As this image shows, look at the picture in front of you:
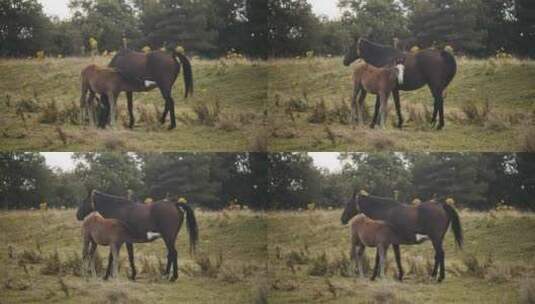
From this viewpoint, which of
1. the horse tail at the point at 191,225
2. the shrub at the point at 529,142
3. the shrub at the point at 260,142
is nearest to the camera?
the shrub at the point at 529,142

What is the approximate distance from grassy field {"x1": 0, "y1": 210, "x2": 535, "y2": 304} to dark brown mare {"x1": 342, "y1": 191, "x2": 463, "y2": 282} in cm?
6

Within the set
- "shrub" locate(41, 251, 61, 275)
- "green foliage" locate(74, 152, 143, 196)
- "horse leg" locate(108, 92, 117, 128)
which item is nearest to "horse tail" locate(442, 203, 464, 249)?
"green foliage" locate(74, 152, 143, 196)

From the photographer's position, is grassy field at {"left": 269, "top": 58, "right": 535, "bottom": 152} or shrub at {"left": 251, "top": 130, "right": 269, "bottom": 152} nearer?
grassy field at {"left": 269, "top": 58, "right": 535, "bottom": 152}

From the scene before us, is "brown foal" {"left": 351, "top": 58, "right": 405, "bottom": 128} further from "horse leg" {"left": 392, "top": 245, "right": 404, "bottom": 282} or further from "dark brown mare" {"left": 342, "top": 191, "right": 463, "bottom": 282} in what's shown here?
"horse leg" {"left": 392, "top": 245, "right": 404, "bottom": 282}

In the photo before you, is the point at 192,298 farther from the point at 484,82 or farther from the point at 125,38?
the point at 484,82

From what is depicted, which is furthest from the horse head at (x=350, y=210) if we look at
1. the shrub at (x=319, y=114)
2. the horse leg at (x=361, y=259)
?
the shrub at (x=319, y=114)

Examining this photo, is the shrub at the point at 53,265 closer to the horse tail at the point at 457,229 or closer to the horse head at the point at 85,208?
the horse head at the point at 85,208

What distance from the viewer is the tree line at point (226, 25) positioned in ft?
→ 19.1

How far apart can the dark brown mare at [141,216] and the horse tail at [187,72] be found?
0.83 m

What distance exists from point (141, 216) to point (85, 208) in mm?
405

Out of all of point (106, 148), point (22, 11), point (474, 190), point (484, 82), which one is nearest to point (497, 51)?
point (484, 82)

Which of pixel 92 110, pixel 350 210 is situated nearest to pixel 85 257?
pixel 92 110

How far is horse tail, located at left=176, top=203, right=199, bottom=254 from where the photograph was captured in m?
5.86

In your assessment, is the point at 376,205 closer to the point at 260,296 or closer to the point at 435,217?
the point at 435,217
